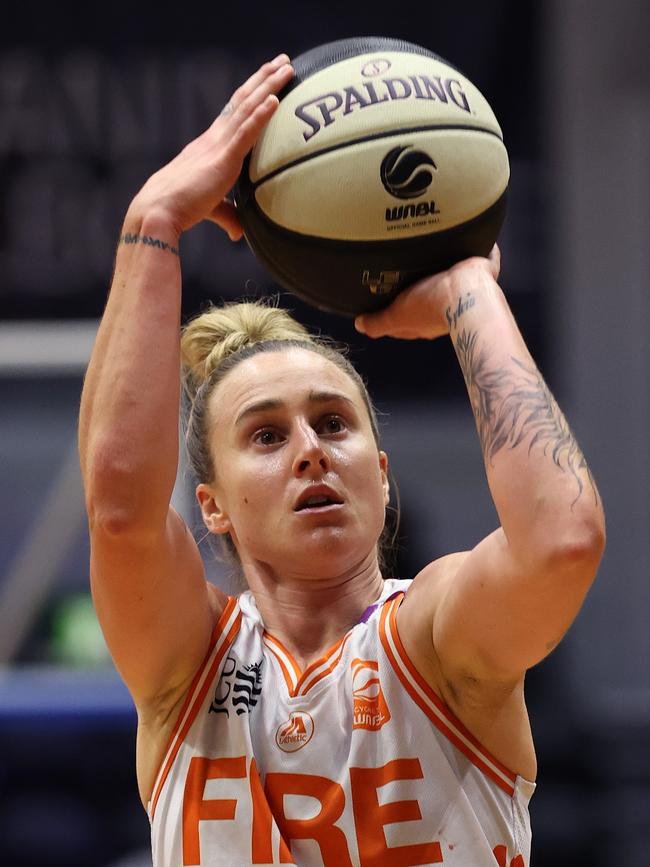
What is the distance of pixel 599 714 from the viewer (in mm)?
5941

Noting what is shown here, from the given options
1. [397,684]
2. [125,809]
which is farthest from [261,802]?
[125,809]

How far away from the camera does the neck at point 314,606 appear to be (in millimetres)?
2299

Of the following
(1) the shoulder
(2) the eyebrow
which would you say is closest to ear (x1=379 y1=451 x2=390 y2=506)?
(2) the eyebrow

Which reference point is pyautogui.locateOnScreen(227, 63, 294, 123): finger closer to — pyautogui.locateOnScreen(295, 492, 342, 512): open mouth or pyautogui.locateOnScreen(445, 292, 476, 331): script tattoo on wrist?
pyautogui.locateOnScreen(445, 292, 476, 331): script tattoo on wrist

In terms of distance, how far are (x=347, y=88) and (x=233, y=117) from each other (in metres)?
0.19

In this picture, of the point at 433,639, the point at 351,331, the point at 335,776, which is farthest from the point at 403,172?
the point at 351,331

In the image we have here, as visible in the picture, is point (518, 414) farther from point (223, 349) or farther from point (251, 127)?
point (223, 349)

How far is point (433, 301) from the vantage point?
6.93ft

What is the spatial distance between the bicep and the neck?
11.0 inches

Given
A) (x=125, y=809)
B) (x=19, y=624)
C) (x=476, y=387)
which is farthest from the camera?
(x=19, y=624)

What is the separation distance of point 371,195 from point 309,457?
45cm

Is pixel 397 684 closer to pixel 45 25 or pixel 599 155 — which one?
pixel 45 25

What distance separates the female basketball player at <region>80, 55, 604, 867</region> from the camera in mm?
1942

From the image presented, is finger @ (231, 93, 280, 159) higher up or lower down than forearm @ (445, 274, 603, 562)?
higher up
